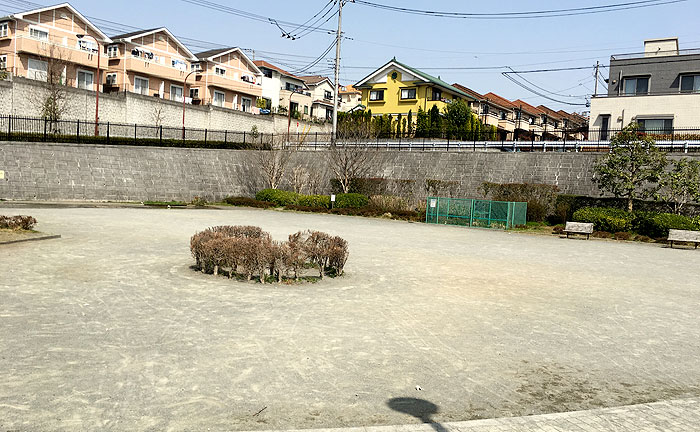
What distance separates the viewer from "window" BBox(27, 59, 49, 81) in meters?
47.5

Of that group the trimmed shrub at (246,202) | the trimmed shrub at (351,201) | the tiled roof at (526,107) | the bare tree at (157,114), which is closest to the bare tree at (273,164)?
the trimmed shrub at (246,202)

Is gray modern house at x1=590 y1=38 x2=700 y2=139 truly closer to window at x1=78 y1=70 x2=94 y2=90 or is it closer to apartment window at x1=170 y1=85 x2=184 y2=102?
apartment window at x1=170 y1=85 x2=184 y2=102

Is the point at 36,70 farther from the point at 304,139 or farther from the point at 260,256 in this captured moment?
the point at 260,256

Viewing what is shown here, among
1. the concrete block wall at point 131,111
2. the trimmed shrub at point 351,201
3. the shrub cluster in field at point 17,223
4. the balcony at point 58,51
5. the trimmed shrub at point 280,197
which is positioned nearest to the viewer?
the shrub cluster in field at point 17,223

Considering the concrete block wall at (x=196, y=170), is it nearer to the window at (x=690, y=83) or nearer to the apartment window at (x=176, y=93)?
the window at (x=690, y=83)

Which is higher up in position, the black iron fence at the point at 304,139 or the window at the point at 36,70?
the window at the point at 36,70

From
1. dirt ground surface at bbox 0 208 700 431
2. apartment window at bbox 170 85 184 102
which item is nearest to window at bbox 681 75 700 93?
dirt ground surface at bbox 0 208 700 431

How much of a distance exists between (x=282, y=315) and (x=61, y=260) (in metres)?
6.54

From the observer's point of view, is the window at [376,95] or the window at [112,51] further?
the window at [376,95]

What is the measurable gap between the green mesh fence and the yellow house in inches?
1318

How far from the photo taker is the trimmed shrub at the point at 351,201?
3438cm

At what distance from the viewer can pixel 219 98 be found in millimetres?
65062

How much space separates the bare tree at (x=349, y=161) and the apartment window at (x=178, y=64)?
31.3 m

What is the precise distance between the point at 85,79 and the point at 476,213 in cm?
4306
